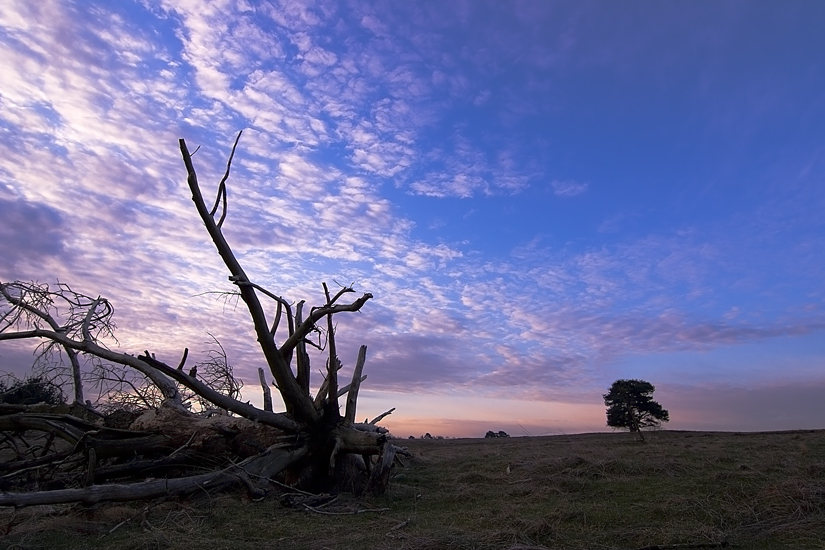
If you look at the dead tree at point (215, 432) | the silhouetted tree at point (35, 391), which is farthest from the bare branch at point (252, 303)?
the silhouetted tree at point (35, 391)

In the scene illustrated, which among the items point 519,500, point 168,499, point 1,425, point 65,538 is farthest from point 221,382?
point 519,500

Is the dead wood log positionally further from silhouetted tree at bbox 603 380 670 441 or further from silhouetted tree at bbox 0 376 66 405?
silhouetted tree at bbox 603 380 670 441

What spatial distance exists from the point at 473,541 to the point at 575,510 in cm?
187

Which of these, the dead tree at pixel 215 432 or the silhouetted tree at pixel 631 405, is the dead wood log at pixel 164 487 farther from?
the silhouetted tree at pixel 631 405

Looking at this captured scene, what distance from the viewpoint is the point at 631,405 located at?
31.2m

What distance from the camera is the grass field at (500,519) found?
5555 millimetres

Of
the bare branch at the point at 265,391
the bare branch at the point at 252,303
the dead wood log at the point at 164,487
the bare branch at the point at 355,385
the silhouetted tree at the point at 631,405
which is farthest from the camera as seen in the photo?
the silhouetted tree at the point at 631,405

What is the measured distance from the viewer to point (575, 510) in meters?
6.68

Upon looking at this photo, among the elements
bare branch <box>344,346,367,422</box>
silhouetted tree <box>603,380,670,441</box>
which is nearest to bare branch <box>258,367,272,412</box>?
bare branch <box>344,346,367,422</box>

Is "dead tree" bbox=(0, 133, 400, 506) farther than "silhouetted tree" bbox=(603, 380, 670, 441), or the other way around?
"silhouetted tree" bbox=(603, 380, 670, 441)

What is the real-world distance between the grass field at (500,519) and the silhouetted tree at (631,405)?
2310 cm

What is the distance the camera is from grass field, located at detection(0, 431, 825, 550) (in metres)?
→ 5.55

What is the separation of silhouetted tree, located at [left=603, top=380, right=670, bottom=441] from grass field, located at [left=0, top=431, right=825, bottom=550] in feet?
75.8

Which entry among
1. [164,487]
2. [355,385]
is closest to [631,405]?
[355,385]
